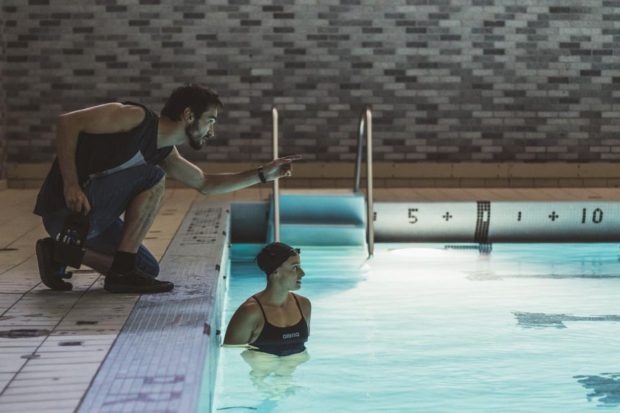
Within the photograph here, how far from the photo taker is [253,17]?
442 inches

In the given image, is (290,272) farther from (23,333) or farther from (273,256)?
(23,333)

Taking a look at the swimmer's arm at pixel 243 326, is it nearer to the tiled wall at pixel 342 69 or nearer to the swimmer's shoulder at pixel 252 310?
the swimmer's shoulder at pixel 252 310

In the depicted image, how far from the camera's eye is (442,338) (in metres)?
5.58

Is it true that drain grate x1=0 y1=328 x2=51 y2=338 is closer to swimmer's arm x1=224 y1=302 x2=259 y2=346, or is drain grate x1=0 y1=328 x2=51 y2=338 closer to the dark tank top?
the dark tank top

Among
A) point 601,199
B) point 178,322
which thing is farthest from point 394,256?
point 178,322

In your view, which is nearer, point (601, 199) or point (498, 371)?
point (498, 371)

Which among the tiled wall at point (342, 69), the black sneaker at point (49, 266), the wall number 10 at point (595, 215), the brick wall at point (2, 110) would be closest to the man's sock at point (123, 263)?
the black sneaker at point (49, 266)

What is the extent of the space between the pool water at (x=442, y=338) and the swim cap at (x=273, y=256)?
43 centimetres

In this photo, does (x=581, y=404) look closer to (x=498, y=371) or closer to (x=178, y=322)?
(x=498, y=371)

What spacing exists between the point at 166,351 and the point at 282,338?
1.51 meters

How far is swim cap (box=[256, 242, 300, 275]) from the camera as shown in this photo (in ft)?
15.0

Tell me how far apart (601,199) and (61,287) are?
6.51m

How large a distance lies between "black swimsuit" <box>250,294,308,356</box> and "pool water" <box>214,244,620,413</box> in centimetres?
5

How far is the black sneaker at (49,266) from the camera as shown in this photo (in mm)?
4449
